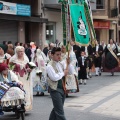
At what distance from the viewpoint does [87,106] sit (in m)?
12.5

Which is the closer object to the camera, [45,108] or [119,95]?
[45,108]

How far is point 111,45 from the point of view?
23.6 metres

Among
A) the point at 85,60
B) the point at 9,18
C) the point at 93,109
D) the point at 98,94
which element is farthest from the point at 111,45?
the point at 93,109

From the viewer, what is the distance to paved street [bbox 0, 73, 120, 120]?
10.9 meters

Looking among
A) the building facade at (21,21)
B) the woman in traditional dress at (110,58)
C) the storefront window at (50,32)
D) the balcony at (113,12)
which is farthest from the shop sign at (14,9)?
the balcony at (113,12)

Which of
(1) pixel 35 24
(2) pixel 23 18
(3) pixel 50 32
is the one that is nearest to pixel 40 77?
(2) pixel 23 18

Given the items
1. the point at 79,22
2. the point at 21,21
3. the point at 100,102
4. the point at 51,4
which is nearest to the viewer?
the point at 79,22

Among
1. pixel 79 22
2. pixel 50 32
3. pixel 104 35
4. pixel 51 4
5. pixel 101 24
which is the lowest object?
pixel 79 22

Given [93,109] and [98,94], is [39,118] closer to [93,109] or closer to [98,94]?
[93,109]

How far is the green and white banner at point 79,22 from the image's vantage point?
8.62 m

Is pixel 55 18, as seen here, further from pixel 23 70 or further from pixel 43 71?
pixel 23 70

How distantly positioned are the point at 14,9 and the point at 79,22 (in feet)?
62.3

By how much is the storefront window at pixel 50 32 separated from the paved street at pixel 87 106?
1618cm

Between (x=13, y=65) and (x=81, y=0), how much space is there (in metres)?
3.28
